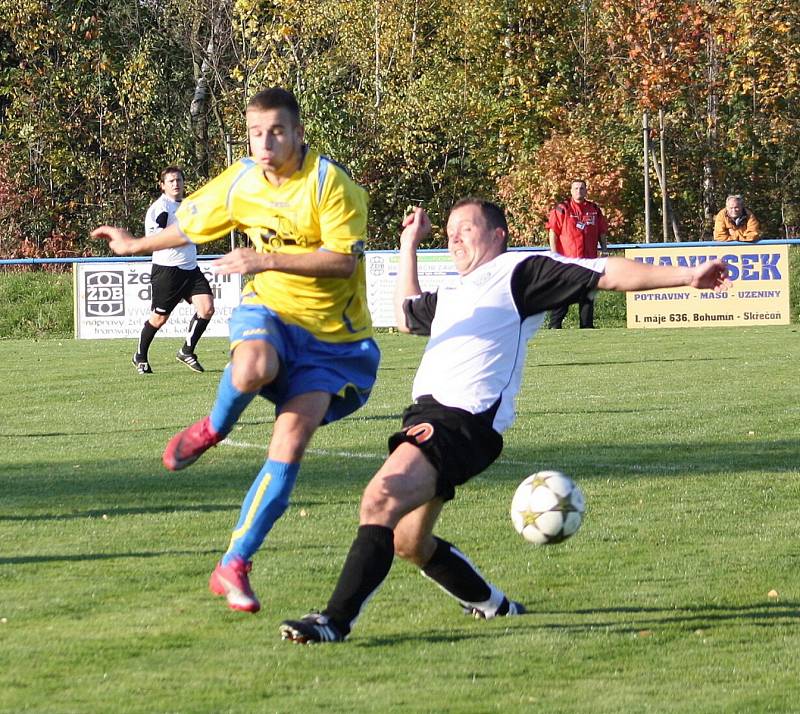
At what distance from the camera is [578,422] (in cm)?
1159

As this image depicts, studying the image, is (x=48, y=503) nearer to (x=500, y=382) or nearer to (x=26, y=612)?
(x=26, y=612)

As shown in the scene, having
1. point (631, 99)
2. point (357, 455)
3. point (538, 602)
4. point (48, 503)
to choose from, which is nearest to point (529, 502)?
point (538, 602)

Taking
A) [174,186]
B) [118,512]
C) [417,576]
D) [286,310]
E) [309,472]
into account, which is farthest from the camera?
[174,186]

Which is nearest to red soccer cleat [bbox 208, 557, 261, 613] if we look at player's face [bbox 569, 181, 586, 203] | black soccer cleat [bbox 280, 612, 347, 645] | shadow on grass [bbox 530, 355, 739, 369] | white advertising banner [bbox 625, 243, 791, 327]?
black soccer cleat [bbox 280, 612, 347, 645]

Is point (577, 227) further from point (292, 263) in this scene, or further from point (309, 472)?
point (292, 263)

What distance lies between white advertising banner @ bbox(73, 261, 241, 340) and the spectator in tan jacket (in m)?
7.84

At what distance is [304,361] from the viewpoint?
18.8 feet

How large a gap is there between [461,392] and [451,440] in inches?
8.4

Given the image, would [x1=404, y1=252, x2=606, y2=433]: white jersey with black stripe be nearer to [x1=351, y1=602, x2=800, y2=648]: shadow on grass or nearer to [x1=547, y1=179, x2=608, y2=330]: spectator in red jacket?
[x1=351, y1=602, x2=800, y2=648]: shadow on grass

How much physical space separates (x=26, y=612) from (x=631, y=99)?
33.4m

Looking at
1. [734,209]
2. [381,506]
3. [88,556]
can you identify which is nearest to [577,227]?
[734,209]

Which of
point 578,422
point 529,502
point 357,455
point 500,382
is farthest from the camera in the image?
point 578,422

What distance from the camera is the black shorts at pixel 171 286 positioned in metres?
16.8

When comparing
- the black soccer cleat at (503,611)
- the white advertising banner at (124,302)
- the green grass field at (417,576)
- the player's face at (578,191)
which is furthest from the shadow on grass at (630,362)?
the black soccer cleat at (503,611)
